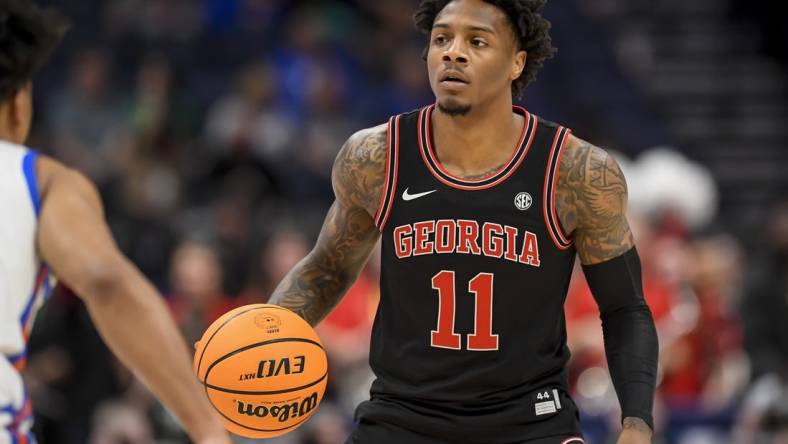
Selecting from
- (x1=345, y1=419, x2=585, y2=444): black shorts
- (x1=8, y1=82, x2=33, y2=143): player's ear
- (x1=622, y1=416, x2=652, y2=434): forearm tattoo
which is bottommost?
(x1=345, y1=419, x2=585, y2=444): black shorts

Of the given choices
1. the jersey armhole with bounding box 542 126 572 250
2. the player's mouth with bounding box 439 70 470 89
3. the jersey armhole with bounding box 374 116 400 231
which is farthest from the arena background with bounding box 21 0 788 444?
the player's mouth with bounding box 439 70 470 89

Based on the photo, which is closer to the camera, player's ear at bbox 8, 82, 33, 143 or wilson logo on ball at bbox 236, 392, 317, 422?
player's ear at bbox 8, 82, 33, 143

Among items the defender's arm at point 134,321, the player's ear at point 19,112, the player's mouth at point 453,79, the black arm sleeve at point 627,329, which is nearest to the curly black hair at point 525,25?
the player's mouth at point 453,79

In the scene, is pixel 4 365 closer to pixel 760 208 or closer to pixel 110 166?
pixel 110 166

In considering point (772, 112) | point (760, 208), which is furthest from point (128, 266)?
point (772, 112)

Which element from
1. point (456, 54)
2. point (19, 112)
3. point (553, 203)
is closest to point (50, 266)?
point (19, 112)

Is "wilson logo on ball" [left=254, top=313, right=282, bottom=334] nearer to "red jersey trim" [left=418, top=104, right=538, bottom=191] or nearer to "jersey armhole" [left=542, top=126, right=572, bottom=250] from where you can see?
"red jersey trim" [left=418, top=104, right=538, bottom=191]

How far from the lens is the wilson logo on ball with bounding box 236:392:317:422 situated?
4496 mm

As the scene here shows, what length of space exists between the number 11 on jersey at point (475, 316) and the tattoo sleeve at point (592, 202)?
1.16 ft

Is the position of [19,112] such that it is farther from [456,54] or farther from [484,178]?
[484,178]

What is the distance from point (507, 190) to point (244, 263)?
5.43 metres

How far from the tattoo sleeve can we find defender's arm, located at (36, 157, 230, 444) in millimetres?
1624

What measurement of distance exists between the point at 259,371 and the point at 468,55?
4.22 ft

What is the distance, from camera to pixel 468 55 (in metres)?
4.57
